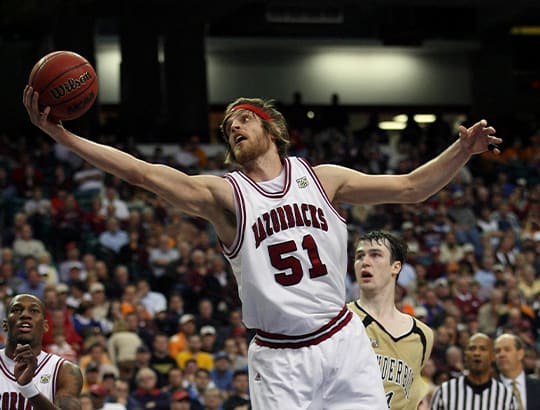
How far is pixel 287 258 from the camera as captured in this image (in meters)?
4.75

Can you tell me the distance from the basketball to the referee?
3.50 metres

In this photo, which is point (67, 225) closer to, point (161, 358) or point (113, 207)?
point (113, 207)

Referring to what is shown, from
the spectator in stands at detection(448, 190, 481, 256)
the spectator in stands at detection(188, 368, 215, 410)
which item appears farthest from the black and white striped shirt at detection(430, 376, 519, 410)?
the spectator in stands at detection(448, 190, 481, 256)

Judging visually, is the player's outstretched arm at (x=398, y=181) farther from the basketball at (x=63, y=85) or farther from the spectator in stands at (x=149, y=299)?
the spectator in stands at (x=149, y=299)

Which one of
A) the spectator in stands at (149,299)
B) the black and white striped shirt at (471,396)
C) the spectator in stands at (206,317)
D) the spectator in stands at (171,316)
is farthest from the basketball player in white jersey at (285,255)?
the spectator in stands at (149,299)

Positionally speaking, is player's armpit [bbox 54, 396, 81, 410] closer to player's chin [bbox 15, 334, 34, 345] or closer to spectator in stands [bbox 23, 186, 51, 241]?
player's chin [bbox 15, 334, 34, 345]

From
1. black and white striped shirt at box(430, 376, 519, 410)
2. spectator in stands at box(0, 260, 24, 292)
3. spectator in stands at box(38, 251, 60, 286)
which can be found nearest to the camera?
black and white striped shirt at box(430, 376, 519, 410)

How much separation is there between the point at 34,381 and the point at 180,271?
8.11 meters

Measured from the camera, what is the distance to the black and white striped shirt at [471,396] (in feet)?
23.7

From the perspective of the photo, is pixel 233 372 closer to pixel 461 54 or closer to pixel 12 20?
pixel 12 20

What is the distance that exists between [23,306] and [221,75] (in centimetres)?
2088

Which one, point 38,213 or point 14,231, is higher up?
point 38,213

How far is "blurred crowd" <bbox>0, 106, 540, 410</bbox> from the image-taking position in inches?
444

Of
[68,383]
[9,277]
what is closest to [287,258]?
[68,383]
